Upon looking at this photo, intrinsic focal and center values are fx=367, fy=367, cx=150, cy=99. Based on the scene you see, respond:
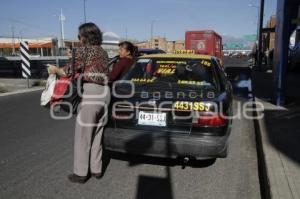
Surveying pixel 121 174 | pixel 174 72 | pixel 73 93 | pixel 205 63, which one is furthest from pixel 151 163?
pixel 205 63

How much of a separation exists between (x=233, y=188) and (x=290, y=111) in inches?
198

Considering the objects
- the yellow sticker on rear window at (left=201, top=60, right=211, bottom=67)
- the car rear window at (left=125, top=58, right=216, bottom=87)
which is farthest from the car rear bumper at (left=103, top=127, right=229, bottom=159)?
the yellow sticker on rear window at (left=201, top=60, right=211, bottom=67)

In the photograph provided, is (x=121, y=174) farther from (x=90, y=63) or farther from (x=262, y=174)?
(x=262, y=174)

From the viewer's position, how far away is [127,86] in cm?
513

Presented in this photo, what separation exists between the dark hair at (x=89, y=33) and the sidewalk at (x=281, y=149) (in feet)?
8.27

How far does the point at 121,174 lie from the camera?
456 centimetres

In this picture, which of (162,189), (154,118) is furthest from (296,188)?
(154,118)

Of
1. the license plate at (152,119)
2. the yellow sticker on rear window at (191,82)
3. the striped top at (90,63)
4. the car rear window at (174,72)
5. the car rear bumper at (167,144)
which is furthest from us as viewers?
the car rear window at (174,72)

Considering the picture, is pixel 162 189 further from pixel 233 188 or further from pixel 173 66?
pixel 173 66

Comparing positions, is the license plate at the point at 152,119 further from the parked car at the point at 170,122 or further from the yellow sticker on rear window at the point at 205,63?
the yellow sticker on rear window at the point at 205,63

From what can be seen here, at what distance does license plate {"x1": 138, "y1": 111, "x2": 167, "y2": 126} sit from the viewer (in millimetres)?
4426

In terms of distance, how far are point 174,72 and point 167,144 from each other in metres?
1.48

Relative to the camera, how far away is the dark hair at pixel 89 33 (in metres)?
4.17

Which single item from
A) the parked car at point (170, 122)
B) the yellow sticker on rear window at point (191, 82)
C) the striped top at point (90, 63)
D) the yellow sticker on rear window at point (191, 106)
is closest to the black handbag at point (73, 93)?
the striped top at point (90, 63)
